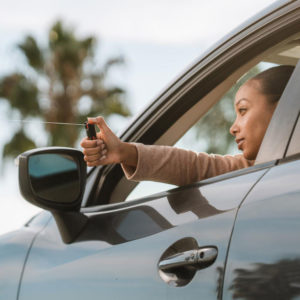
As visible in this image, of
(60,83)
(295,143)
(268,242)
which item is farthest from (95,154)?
(60,83)

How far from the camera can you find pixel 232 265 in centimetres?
133

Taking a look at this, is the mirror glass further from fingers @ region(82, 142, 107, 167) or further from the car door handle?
the car door handle

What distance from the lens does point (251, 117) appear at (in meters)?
1.88

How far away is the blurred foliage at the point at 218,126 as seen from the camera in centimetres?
239

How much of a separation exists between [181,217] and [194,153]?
2.04 ft

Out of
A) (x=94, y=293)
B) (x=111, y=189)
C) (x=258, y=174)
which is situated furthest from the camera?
(x=111, y=189)

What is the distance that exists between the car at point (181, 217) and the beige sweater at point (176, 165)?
9 centimetres

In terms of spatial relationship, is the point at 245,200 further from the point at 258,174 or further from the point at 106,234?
the point at 106,234

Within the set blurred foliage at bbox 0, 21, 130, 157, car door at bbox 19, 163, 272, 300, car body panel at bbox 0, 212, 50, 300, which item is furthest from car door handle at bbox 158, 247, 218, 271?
blurred foliage at bbox 0, 21, 130, 157

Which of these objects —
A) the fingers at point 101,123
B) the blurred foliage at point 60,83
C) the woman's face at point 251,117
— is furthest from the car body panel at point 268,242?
A: the blurred foliage at point 60,83

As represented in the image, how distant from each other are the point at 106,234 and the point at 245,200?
536mm

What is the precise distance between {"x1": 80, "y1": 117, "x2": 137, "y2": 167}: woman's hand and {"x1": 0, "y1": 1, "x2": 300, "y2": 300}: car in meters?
0.10

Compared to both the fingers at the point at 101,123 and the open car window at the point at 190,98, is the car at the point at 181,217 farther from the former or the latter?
the fingers at the point at 101,123

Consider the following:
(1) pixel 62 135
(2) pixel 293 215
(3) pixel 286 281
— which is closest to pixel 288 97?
(2) pixel 293 215
